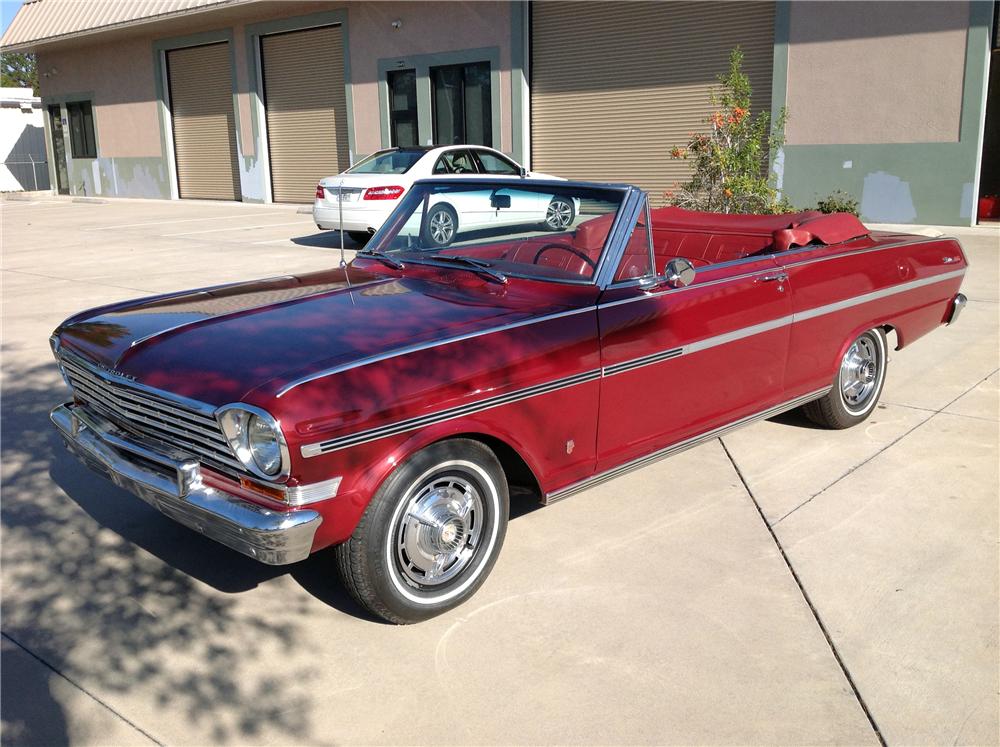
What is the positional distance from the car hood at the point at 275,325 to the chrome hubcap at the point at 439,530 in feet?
1.80

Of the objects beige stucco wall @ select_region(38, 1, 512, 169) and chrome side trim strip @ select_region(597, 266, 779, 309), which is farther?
beige stucco wall @ select_region(38, 1, 512, 169)

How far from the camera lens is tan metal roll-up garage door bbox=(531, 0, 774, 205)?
51.5 feet

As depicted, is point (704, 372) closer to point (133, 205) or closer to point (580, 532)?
point (580, 532)

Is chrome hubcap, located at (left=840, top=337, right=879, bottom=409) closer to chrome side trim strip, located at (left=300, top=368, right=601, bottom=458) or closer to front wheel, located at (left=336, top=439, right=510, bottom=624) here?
chrome side trim strip, located at (left=300, top=368, right=601, bottom=458)

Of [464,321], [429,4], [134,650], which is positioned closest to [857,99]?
[429,4]

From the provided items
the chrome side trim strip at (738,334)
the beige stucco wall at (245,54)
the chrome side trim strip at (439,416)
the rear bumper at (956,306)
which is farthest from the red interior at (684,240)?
the beige stucco wall at (245,54)

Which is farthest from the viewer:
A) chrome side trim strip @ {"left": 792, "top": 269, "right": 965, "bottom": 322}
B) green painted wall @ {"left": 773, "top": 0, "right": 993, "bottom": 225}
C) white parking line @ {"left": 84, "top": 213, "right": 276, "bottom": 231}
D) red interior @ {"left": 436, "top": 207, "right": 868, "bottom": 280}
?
white parking line @ {"left": 84, "top": 213, "right": 276, "bottom": 231}

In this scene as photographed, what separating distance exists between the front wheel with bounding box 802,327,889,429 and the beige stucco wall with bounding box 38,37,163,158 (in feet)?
79.7

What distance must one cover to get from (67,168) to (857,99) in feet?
81.2

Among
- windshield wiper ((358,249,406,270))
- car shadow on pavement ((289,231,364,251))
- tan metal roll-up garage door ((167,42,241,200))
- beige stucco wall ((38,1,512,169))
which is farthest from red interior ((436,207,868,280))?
tan metal roll-up garage door ((167,42,241,200))

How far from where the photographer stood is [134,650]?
10.5ft

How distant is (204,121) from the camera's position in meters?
24.8

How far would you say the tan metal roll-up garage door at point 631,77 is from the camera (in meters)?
15.7

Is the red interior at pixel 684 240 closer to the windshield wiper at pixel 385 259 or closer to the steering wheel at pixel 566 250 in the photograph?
the steering wheel at pixel 566 250
